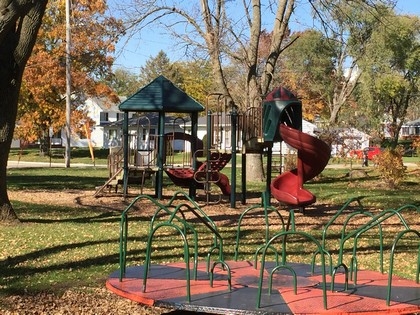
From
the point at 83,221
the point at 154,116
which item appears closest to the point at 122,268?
the point at 83,221

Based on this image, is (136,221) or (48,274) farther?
(136,221)

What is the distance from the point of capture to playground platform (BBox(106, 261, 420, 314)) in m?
4.68

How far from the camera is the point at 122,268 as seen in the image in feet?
19.0

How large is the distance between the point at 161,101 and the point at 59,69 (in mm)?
23860

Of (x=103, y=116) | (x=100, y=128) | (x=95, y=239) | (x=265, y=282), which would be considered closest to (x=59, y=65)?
(x=95, y=239)

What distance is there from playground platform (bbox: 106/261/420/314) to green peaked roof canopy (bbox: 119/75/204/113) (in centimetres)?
1169

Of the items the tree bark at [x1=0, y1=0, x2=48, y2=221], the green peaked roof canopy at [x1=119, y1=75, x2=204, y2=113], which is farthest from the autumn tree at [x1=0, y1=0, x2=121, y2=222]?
the tree bark at [x1=0, y1=0, x2=48, y2=221]

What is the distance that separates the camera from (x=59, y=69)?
40156 millimetres

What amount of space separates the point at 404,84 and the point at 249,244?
5289cm

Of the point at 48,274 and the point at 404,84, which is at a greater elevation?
the point at 404,84

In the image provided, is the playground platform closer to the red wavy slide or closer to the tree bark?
the tree bark

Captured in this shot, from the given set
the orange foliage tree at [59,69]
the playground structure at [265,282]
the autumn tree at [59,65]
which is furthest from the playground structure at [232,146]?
the orange foliage tree at [59,69]

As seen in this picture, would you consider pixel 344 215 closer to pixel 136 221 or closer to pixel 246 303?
pixel 136 221

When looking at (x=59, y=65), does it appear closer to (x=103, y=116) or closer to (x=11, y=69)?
(x=11, y=69)
